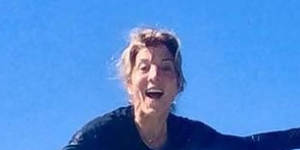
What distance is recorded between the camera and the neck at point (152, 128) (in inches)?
331

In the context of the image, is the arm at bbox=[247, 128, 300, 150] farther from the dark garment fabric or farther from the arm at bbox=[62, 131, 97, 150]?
the arm at bbox=[62, 131, 97, 150]

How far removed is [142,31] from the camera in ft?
28.5

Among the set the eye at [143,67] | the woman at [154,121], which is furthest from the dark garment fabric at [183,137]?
the eye at [143,67]

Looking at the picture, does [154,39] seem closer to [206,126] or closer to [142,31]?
[142,31]

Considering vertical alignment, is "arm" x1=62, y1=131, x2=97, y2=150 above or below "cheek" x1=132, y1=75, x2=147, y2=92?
below

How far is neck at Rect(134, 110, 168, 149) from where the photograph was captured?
331 inches

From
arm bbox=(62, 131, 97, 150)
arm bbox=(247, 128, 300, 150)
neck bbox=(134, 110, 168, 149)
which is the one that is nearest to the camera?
arm bbox=(62, 131, 97, 150)

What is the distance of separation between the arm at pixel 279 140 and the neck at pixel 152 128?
26.4 inches

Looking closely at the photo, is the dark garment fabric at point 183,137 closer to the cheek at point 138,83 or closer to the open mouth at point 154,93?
the cheek at point 138,83

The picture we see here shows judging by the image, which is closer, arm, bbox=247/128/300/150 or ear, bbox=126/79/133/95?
ear, bbox=126/79/133/95

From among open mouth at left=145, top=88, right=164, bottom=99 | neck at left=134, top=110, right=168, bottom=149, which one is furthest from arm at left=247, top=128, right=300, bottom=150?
open mouth at left=145, top=88, right=164, bottom=99

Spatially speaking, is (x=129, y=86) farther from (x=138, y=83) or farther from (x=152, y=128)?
(x=152, y=128)

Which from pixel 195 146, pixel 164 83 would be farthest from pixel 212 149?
pixel 164 83

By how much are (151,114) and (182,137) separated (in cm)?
39
